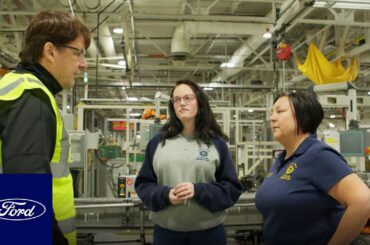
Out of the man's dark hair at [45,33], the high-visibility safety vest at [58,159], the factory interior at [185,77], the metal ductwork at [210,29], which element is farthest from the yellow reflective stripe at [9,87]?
the metal ductwork at [210,29]

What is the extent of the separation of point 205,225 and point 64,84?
0.92 m

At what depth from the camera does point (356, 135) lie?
4059 millimetres

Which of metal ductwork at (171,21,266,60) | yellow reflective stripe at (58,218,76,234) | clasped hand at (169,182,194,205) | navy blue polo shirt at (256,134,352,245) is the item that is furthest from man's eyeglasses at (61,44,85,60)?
metal ductwork at (171,21,266,60)

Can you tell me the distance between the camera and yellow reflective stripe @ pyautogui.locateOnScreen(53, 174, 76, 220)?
826mm

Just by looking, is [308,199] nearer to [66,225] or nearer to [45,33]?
[66,225]

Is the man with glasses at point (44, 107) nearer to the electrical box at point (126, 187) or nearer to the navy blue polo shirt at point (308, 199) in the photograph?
the navy blue polo shirt at point (308, 199)

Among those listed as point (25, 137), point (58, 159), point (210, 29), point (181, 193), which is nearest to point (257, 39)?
point (210, 29)

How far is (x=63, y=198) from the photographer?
2.81ft

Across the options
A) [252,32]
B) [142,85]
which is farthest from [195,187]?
[142,85]

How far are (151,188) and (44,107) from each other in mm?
926

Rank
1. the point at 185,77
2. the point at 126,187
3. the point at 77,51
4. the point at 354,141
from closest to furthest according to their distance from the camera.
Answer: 1. the point at 77,51
2. the point at 185,77
3. the point at 126,187
4. the point at 354,141

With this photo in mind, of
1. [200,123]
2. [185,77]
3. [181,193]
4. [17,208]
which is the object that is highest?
[185,77]

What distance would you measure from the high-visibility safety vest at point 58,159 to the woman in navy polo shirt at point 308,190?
2.75 ft

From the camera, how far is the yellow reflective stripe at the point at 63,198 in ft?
2.71
